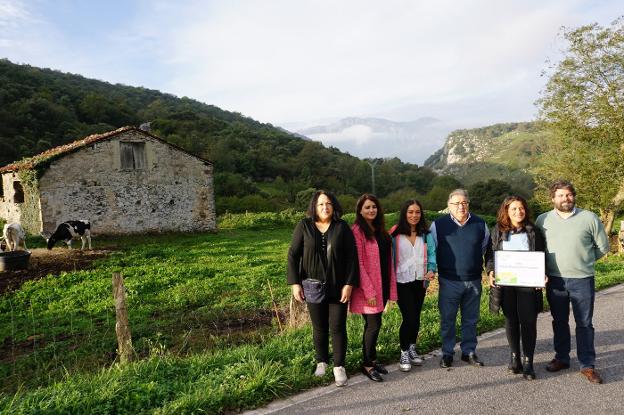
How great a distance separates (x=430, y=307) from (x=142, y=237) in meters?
15.7

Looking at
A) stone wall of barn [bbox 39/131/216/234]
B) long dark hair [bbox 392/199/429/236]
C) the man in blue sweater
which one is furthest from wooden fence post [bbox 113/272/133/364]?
stone wall of barn [bbox 39/131/216/234]

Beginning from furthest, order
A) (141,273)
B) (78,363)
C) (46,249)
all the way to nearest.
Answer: (46,249) → (141,273) → (78,363)

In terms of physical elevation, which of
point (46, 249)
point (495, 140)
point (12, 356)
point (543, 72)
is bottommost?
point (12, 356)

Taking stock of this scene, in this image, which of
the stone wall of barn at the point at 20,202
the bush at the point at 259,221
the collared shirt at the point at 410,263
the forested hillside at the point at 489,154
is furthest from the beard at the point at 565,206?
the forested hillside at the point at 489,154

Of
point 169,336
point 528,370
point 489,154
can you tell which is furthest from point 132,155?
point 489,154

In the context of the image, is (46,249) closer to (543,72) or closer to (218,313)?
(218,313)

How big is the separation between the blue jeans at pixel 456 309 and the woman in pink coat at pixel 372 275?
0.63 metres

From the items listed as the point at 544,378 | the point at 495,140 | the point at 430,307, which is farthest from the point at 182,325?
the point at 495,140

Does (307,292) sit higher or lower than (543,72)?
lower

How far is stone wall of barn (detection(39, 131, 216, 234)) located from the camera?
59.9 feet

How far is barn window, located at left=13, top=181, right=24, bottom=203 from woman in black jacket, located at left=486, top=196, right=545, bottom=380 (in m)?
21.8

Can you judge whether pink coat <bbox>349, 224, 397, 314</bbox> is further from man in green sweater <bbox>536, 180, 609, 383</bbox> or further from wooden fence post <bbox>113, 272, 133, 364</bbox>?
wooden fence post <bbox>113, 272, 133, 364</bbox>

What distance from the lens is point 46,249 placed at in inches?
640

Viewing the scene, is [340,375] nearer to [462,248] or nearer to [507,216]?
[462,248]
